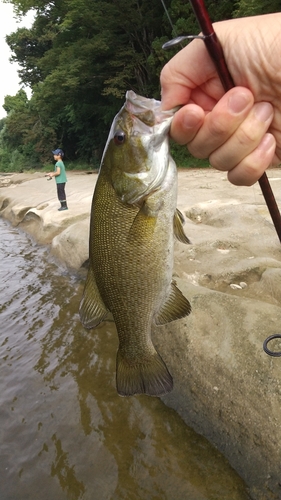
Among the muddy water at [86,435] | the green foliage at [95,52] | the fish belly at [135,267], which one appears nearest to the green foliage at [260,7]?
the green foliage at [95,52]

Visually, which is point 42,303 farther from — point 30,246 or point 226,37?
point 226,37

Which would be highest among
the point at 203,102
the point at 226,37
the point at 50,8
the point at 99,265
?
the point at 50,8

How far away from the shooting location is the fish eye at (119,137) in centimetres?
175

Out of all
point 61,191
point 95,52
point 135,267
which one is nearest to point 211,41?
point 135,267

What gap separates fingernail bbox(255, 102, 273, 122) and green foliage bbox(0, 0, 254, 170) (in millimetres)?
14696

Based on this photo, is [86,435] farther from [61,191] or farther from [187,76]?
[61,191]

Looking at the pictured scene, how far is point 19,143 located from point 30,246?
32.1 metres

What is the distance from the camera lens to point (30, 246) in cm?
970

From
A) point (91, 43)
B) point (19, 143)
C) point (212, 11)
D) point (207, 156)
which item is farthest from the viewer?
point (19, 143)

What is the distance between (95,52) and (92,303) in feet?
68.7

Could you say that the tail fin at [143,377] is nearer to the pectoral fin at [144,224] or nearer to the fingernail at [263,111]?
the pectoral fin at [144,224]

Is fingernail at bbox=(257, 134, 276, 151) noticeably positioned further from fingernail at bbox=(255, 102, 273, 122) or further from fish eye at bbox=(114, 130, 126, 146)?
fish eye at bbox=(114, 130, 126, 146)

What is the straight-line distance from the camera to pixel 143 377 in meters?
2.08

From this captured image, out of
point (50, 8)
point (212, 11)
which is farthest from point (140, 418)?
point (50, 8)
